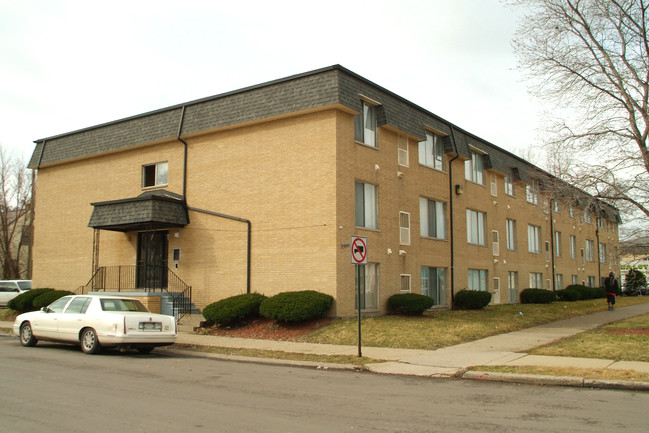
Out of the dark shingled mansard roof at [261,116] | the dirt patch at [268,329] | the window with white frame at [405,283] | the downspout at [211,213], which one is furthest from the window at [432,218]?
the dirt patch at [268,329]

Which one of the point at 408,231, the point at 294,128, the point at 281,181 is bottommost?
the point at 408,231

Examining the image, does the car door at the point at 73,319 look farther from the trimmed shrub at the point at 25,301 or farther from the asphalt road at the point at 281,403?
the trimmed shrub at the point at 25,301

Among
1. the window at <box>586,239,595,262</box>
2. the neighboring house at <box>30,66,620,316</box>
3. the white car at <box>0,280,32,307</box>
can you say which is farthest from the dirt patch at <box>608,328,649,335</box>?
the white car at <box>0,280,32,307</box>

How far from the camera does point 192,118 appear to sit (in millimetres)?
22750

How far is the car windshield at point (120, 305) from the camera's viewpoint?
47.3 feet

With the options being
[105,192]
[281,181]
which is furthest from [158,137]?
[281,181]

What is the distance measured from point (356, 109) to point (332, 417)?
1347 cm

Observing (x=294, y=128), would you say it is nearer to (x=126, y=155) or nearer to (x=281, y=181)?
(x=281, y=181)

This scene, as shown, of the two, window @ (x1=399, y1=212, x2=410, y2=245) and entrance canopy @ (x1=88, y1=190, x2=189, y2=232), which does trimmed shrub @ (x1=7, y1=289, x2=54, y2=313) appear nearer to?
entrance canopy @ (x1=88, y1=190, x2=189, y2=232)

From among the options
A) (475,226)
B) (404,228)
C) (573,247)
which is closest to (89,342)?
(404,228)

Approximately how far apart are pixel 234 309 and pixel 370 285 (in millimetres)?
4838

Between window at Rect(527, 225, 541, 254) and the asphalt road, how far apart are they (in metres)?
26.4

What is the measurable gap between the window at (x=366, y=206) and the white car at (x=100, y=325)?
7.95 metres

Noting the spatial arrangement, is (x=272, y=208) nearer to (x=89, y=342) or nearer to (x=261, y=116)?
(x=261, y=116)
